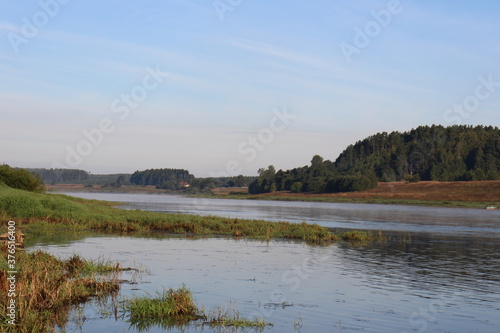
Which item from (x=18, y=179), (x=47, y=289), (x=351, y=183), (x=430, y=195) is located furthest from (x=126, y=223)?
(x=351, y=183)

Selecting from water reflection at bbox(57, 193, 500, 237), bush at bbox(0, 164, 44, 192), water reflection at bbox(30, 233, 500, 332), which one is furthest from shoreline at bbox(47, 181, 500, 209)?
water reflection at bbox(30, 233, 500, 332)

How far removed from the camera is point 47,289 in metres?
18.0

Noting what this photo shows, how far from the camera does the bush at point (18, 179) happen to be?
231ft

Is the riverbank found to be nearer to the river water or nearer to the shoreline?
the shoreline

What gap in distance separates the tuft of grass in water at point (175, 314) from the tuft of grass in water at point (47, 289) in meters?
2.03

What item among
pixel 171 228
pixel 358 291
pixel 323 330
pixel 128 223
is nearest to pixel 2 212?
pixel 128 223

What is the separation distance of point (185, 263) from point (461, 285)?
46.6 ft

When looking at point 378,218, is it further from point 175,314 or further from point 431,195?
point 431,195

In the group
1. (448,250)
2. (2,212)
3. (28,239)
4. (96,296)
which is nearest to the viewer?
(96,296)

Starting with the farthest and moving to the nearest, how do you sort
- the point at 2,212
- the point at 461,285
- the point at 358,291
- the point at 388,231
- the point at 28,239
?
1. the point at 388,231
2. the point at 2,212
3. the point at 28,239
4. the point at 461,285
5. the point at 358,291

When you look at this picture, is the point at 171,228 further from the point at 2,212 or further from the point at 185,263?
the point at 185,263

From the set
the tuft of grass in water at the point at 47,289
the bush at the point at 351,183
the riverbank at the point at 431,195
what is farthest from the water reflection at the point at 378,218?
the bush at the point at 351,183

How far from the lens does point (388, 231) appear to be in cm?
5828

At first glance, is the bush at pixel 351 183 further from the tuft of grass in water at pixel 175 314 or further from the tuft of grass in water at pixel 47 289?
the tuft of grass in water at pixel 175 314
